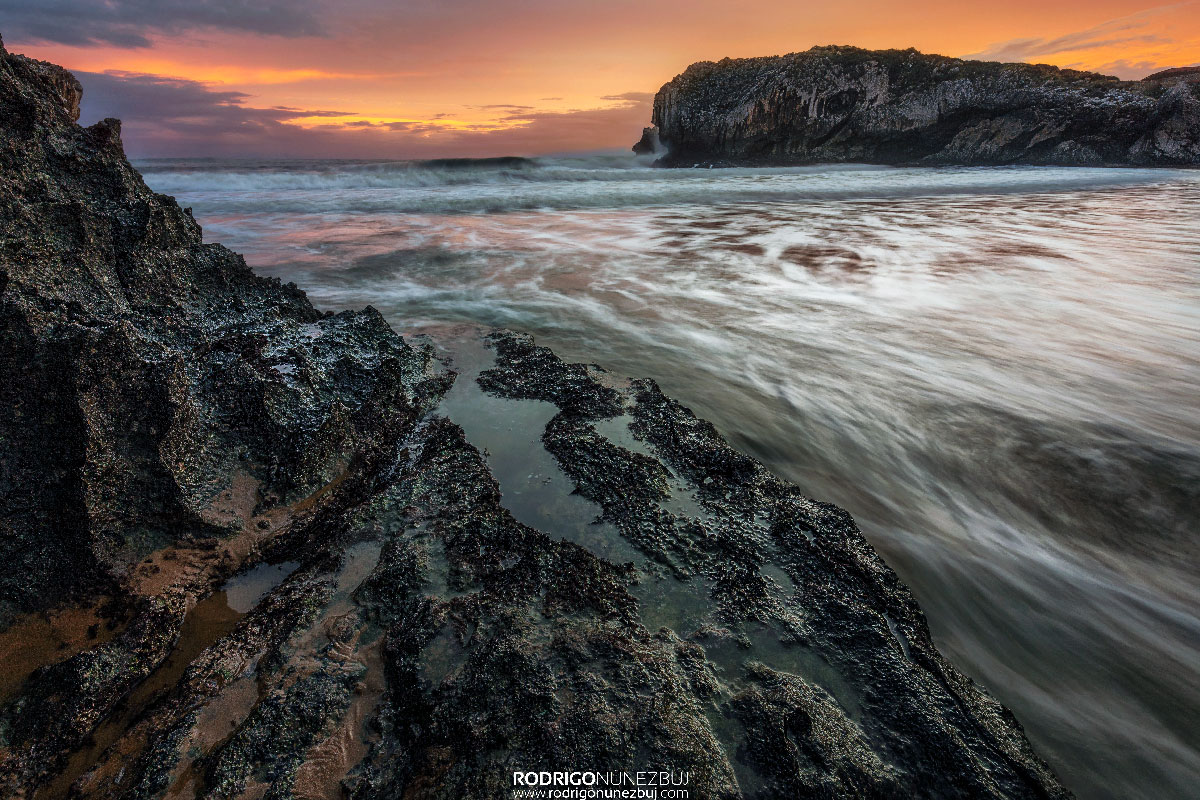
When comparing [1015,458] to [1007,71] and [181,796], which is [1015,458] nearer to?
[181,796]

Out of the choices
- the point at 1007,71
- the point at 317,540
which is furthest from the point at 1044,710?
the point at 1007,71

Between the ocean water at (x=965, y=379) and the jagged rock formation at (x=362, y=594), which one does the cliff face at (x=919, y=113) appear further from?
the jagged rock formation at (x=362, y=594)

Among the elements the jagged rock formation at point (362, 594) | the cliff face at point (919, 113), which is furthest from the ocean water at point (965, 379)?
the cliff face at point (919, 113)

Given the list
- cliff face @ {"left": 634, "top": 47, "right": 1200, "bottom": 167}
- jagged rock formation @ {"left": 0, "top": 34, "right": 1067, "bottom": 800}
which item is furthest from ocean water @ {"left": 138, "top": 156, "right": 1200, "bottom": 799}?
cliff face @ {"left": 634, "top": 47, "right": 1200, "bottom": 167}

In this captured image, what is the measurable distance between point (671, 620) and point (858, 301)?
6266 millimetres

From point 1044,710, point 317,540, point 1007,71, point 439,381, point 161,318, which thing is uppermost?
point 1007,71

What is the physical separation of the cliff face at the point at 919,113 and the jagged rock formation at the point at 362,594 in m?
54.5

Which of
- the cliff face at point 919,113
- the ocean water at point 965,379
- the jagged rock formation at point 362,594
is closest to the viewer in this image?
the jagged rock formation at point 362,594

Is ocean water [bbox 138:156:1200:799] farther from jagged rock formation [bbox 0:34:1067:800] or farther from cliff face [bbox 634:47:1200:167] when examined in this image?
cliff face [bbox 634:47:1200:167]

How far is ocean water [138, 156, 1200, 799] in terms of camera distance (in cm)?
229

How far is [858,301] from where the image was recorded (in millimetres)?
6934

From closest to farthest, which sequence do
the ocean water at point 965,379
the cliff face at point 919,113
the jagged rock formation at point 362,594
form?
the jagged rock formation at point 362,594, the ocean water at point 965,379, the cliff face at point 919,113

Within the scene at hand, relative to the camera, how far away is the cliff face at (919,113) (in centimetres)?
3775

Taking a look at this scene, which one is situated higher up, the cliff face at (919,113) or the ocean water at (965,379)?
the cliff face at (919,113)
